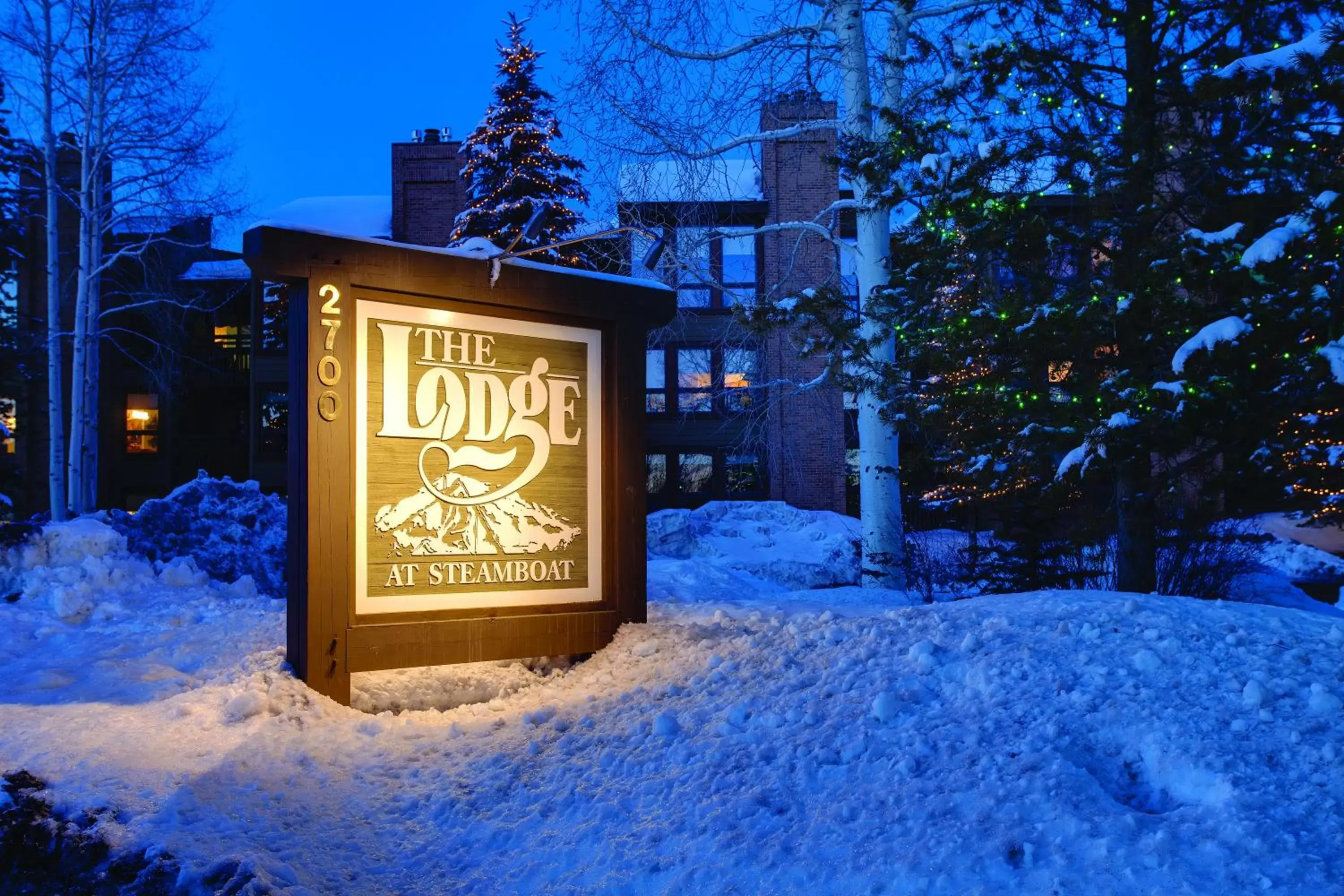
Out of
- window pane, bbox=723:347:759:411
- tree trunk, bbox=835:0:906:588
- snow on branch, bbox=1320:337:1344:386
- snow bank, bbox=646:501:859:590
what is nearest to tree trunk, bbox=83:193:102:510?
snow bank, bbox=646:501:859:590

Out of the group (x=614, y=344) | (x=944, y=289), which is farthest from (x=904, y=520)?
(x=614, y=344)

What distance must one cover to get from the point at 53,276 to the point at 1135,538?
60.9 feet

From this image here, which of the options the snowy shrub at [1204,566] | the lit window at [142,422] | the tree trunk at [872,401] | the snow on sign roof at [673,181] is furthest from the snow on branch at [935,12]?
the lit window at [142,422]

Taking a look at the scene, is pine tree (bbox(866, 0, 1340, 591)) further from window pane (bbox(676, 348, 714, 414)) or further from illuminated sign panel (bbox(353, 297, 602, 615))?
window pane (bbox(676, 348, 714, 414))

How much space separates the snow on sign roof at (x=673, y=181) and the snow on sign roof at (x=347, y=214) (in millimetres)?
15000

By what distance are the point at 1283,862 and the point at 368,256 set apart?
5430 millimetres

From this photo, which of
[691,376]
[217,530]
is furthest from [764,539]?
[217,530]

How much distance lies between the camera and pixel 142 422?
28391 millimetres

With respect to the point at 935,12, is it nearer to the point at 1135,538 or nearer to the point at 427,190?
the point at 1135,538

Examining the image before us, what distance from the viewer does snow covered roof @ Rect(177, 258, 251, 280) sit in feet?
90.7

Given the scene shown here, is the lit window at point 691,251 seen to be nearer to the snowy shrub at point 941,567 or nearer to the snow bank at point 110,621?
the snowy shrub at point 941,567

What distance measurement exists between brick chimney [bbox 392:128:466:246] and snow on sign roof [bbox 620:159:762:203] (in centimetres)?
1409

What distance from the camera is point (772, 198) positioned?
78.9 feet

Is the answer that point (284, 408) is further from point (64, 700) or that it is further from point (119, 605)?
point (64, 700)
